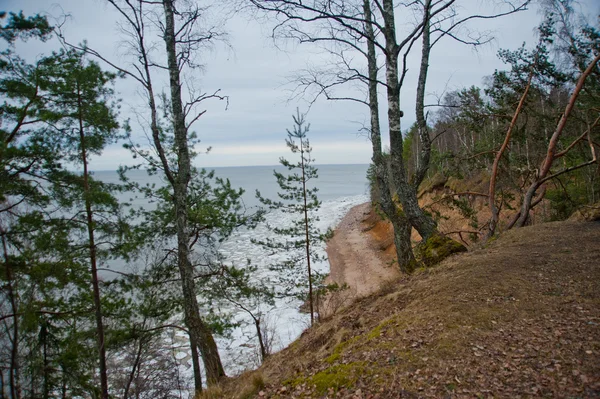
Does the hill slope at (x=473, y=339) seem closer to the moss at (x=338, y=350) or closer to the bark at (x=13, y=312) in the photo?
the moss at (x=338, y=350)

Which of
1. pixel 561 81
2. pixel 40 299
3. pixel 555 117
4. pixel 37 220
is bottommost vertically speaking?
pixel 40 299

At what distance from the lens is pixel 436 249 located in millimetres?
7121

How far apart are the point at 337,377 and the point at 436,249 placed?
184 inches

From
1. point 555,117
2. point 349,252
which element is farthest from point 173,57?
point 349,252

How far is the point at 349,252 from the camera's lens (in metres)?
28.6

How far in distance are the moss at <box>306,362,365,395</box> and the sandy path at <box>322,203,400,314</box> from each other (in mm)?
14106

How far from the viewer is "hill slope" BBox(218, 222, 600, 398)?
2.65 m

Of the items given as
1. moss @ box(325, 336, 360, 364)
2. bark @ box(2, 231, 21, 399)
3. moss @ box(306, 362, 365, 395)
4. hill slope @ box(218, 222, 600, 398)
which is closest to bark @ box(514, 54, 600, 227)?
hill slope @ box(218, 222, 600, 398)

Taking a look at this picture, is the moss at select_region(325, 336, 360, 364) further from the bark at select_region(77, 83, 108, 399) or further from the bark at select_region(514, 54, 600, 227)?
the bark at select_region(514, 54, 600, 227)

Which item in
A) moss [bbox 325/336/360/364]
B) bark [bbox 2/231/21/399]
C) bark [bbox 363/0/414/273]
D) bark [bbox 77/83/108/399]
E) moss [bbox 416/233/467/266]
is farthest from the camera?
bark [bbox 77/83/108/399]

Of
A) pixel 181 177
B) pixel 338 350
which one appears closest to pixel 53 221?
pixel 181 177

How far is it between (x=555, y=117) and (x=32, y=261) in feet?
46.8

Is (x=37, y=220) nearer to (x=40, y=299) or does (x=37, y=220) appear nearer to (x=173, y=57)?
(x=40, y=299)

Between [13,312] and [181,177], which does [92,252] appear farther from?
[181,177]
